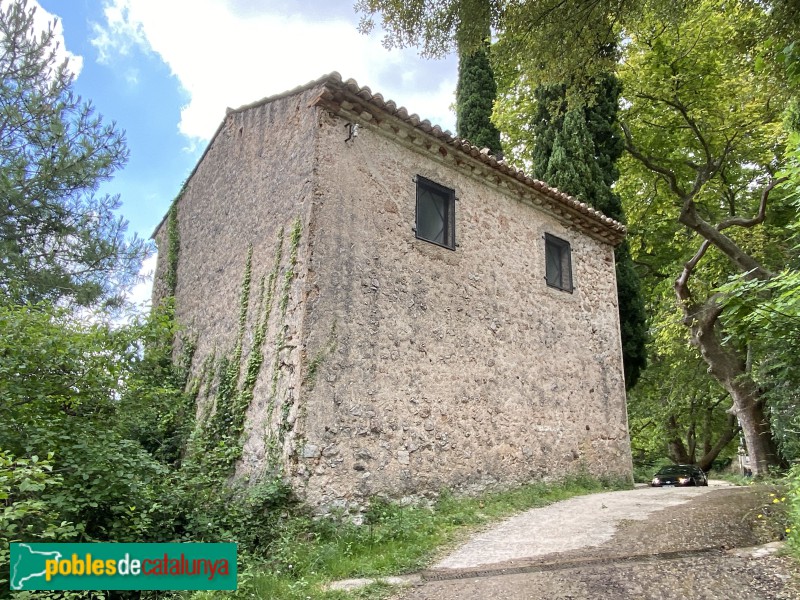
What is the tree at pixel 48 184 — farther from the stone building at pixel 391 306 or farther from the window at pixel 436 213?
the window at pixel 436 213

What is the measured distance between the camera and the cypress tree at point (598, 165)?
13.3m

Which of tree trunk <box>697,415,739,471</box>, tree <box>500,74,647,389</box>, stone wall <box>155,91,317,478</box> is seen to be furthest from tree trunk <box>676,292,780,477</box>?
stone wall <box>155,91,317,478</box>

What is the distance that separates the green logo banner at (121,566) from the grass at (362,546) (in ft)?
2.77

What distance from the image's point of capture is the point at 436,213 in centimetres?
940

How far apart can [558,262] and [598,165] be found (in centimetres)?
440

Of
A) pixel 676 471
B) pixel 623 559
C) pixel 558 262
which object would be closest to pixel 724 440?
pixel 676 471

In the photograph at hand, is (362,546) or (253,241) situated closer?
(362,546)

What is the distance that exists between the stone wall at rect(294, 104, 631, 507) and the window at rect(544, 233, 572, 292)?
18 cm

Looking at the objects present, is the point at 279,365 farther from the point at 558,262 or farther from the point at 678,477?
the point at 678,477

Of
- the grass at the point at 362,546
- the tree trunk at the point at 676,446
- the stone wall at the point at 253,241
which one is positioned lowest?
the grass at the point at 362,546

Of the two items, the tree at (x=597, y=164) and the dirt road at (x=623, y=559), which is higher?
the tree at (x=597, y=164)

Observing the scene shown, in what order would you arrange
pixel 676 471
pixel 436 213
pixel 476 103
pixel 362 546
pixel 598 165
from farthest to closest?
pixel 676 471, pixel 476 103, pixel 598 165, pixel 436 213, pixel 362 546

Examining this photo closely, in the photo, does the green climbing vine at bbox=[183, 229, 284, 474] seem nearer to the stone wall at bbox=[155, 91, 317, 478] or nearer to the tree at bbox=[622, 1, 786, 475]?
the stone wall at bbox=[155, 91, 317, 478]

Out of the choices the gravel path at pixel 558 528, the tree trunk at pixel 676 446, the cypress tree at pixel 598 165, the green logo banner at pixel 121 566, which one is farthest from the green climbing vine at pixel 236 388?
the tree trunk at pixel 676 446
